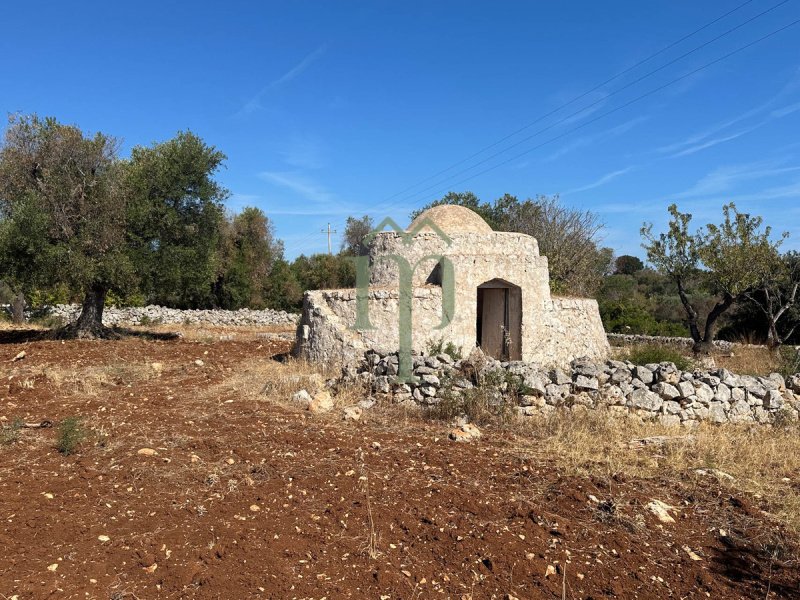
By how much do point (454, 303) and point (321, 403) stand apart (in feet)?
13.6

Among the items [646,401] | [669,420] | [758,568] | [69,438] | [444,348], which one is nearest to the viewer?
[758,568]

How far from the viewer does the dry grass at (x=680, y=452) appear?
5637mm

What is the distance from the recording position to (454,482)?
5.38 metres

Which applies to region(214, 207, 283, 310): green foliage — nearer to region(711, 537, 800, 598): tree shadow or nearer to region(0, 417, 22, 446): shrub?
region(0, 417, 22, 446): shrub

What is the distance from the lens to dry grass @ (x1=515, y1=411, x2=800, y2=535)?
564 cm

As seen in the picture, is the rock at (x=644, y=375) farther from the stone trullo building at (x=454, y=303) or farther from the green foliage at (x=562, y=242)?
the green foliage at (x=562, y=242)

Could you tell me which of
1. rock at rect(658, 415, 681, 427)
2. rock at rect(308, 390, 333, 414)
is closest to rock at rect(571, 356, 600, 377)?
rock at rect(658, 415, 681, 427)

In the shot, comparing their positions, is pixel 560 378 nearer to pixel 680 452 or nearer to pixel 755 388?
pixel 680 452

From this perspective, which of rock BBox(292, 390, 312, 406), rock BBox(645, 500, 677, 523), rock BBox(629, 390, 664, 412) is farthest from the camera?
rock BBox(292, 390, 312, 406)

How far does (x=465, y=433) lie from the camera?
7098mm

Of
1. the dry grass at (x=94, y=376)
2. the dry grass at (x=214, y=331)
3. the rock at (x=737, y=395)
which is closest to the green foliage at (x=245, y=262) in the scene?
the dry grass at (x=214, y=331)

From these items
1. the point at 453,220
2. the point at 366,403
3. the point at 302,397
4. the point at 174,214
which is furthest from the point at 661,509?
the point at 174,214

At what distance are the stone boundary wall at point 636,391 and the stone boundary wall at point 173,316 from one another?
17482mm

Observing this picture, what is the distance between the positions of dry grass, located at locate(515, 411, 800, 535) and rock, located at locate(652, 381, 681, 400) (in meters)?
0.58
